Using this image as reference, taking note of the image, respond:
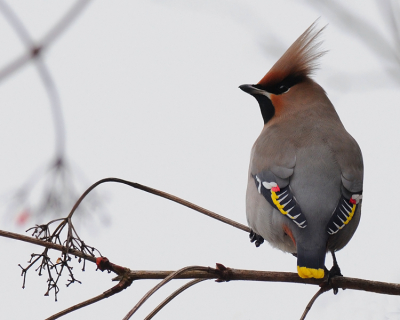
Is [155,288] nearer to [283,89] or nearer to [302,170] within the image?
[302,170]

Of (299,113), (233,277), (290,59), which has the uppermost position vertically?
(290,59)

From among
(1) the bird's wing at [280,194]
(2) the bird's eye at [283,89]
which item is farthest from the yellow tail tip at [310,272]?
(2) the bird's eye at [283,89]

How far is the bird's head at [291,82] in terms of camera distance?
319cm

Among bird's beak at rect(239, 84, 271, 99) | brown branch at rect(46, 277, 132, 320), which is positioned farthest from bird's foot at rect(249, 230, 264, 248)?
brown branch at rect(46, 277, 132, 320)

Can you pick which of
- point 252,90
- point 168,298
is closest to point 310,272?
point 168,298

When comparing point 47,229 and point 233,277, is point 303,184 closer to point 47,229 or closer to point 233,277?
point 233,277

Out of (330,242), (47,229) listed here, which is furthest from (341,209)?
(47,229)

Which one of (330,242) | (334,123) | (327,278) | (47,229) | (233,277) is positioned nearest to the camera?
(233,277)

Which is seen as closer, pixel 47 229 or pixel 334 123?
pixel 47 229

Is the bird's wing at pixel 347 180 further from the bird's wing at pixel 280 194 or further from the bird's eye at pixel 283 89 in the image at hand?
the bird's eye at pixel 283 89

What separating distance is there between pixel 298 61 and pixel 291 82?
0.15 m

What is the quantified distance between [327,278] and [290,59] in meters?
1.42

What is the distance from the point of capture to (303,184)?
8.38ft

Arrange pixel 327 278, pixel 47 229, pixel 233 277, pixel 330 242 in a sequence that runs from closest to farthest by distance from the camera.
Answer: pixel 233 277, pixel 47 229, pixel 327 278, pixel 330 242
